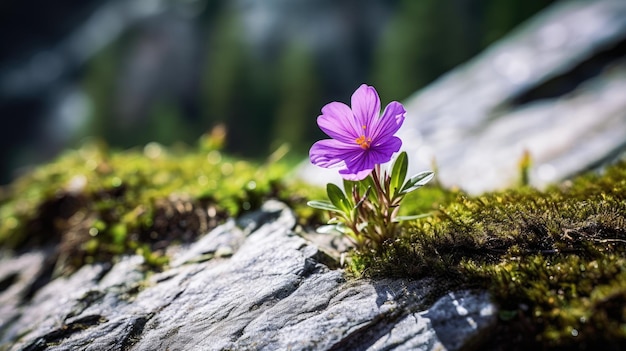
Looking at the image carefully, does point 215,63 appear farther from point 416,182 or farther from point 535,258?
point 535,258

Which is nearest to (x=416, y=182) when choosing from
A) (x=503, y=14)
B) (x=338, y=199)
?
(x=338, y=199)

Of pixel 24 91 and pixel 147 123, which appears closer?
pixel 147 123

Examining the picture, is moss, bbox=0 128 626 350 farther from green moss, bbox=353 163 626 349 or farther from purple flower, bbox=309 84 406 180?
purple flower, bbox=309 84 406 180

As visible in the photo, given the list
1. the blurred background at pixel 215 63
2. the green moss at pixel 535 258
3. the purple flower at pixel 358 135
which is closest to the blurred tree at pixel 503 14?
the blurred background at pixel 215 63

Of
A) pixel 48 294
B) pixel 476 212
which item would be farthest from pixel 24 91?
pixel 476 212

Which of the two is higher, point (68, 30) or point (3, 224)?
point (68, 30)

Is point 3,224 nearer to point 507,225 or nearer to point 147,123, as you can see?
point 507,225

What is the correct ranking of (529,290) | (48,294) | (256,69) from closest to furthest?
1. (529,290)
2. (48,294)
3. (256,69)

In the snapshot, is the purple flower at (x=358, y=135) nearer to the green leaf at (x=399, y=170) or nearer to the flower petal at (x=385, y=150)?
the flower petal at (x=385, y=150)
